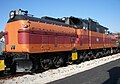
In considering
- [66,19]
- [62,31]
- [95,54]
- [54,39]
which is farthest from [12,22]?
[95,54]

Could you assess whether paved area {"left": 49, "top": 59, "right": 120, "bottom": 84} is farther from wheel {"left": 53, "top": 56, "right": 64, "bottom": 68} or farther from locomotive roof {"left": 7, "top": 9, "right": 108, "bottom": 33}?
locomotive roof {"left": 7, "top": 9, "right": 108, "bottom": 33}

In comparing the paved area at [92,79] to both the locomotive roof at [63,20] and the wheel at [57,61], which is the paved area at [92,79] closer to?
the wheel at [57,61]

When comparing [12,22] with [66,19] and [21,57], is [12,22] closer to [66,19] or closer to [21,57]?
[21,57]

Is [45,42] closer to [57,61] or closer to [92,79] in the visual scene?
[57,61]

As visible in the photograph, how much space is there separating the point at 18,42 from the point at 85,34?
9.55 m

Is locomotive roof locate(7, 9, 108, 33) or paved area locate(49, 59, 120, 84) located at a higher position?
locomotive roof locate(7, 9, 108, 33)

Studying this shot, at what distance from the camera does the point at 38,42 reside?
13.5 meters

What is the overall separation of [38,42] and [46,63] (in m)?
1.67

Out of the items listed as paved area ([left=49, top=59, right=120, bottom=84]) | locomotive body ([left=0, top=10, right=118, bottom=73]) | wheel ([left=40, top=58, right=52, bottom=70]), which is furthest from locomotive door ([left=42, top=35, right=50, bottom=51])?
paved area ([left=49, top=59, right=120, bottom=84])

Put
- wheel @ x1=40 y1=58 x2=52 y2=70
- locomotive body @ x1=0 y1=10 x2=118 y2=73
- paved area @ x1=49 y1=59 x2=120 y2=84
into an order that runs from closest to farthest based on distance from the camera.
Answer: paved area @ x1=49 y1=59 x2=120 y2=84 → locomotive body @ x1=0 y1=10 x2=118 y2=73 → wheel @ x1=40 y1=58 x2=52 y2=70

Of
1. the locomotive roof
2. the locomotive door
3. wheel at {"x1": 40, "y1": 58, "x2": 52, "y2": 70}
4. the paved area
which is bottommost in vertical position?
the paved area

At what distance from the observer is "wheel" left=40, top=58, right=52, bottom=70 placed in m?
13.8

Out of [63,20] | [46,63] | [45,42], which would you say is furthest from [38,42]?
[63,20]

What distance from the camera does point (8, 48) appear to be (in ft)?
43.6
